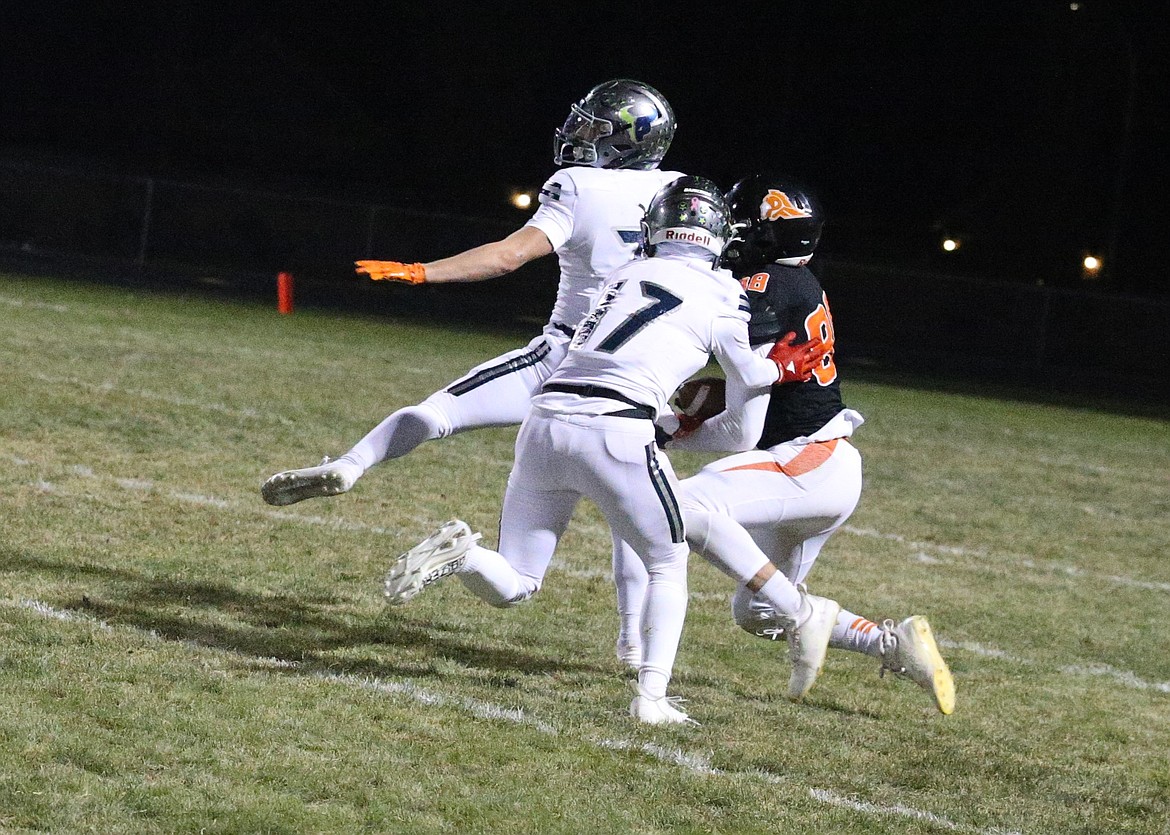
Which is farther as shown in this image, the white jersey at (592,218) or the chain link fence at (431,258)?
the chain link fence at (431,258)

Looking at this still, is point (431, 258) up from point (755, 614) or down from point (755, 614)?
up

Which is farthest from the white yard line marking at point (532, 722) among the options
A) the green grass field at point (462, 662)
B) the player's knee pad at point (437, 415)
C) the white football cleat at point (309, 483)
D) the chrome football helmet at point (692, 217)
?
the chrome football helmet at point (692, 217)

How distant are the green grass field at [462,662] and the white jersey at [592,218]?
1347 millimetres

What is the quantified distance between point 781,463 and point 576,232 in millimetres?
1103

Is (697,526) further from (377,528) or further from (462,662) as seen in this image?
(377,528)

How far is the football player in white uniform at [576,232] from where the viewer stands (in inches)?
222

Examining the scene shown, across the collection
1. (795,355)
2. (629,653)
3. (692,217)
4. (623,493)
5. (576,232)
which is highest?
(692,217)

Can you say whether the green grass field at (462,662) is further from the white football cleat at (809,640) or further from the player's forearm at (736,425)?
the player's forearm at (736,425)

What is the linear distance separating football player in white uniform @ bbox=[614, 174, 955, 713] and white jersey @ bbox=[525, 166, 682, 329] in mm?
425

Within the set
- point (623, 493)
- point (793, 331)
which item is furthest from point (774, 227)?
point (623, 493)

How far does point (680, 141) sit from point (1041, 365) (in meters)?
9.95

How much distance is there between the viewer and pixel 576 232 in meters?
5.68

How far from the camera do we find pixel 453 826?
3738mm

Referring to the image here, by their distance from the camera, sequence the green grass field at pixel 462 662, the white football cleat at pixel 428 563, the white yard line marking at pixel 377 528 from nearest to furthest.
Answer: the green grass field at pixel 462 662 → the white football cleat at pixel 428 563 → the white yard line marking at pixel 377 528
